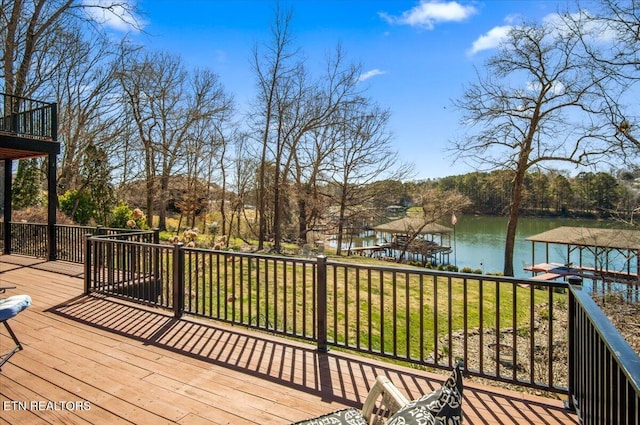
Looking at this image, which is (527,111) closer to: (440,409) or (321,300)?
(321,300)

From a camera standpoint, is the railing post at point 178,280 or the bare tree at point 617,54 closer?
the railing post at point 178,280

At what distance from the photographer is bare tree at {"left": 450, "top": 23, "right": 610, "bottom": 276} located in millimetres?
12664

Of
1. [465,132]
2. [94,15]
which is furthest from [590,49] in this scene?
[94,15]

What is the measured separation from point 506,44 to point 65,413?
16392mm

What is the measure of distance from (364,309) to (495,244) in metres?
22.7

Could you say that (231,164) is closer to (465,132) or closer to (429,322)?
(465,132)

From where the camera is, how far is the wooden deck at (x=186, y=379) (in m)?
2.29

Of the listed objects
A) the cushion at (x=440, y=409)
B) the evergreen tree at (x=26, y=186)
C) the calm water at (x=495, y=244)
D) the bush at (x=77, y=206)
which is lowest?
the calm water at (x=495, y=244)

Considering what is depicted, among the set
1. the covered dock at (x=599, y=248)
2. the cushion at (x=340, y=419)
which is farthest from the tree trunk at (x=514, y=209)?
the cushion at (x=340, y=419)

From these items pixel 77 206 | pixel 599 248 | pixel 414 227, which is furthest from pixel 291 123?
pixel 599 248

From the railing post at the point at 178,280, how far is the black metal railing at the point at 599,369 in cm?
370

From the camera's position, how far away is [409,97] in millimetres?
17062

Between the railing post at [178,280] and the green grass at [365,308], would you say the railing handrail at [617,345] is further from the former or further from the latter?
the railing post at [178,280]

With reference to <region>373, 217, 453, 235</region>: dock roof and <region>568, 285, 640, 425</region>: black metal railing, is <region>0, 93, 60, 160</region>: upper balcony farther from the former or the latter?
<region>373, 217, 453, 235</region>: dock roof
